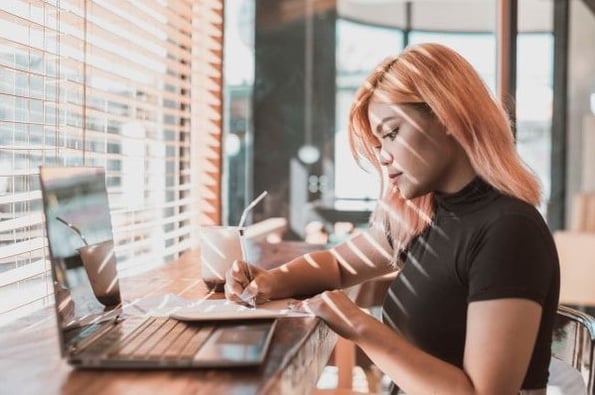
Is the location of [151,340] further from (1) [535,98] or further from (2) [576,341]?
(1) [535,98]

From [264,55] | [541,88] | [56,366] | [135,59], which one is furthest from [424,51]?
[541,88]

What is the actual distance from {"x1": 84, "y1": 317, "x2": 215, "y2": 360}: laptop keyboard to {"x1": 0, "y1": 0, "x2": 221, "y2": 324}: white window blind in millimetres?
299

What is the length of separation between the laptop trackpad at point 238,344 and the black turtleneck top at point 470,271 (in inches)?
11.2

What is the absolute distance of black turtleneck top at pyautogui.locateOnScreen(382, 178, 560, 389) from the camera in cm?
110

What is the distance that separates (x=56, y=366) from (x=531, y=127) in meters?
3.42

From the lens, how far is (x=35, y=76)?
1.39 meters

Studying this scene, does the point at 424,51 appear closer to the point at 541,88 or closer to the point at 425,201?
the point at 425,201

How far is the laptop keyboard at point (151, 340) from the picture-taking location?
38.2 inches

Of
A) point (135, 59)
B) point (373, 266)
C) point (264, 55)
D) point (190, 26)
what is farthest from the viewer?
point (264, 55)

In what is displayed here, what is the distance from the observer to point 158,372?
928 mm

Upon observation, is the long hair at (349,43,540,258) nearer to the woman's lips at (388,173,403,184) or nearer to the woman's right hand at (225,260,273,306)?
the woman's lips at (388,173,403,184)

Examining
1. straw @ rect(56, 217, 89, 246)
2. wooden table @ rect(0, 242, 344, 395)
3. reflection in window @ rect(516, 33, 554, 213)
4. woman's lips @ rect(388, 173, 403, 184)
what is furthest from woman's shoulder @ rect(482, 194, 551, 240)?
reflection in window @ rect(516, 33, 554, 213)

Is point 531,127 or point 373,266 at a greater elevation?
point 531,127

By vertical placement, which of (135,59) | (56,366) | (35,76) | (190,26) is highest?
(190,26)
